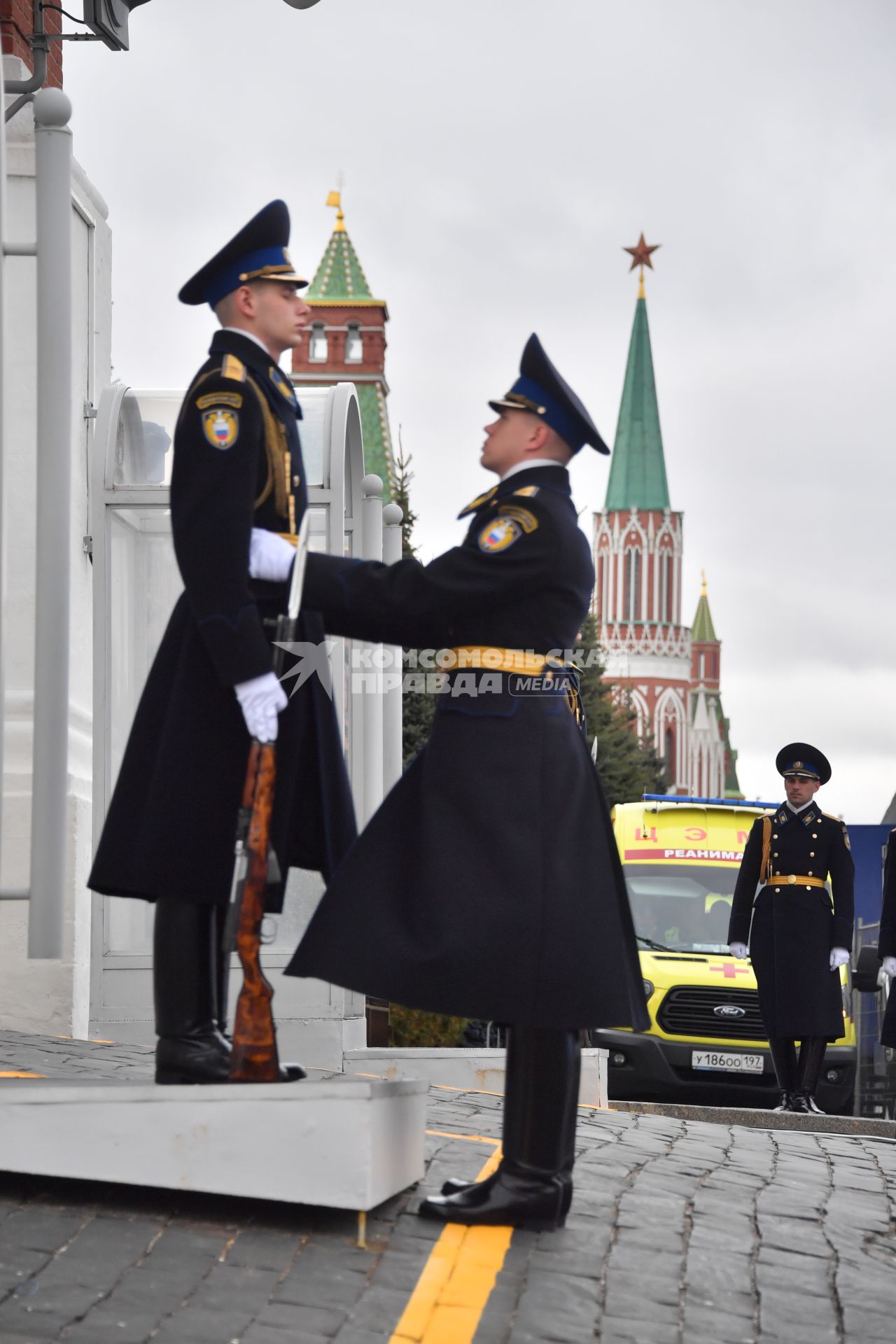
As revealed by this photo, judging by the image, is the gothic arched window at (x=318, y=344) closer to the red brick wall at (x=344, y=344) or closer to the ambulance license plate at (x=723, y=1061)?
the red brick wall at (x=344, y=344)

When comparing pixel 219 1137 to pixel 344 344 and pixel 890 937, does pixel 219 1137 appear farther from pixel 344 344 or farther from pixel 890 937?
pixel 344 344

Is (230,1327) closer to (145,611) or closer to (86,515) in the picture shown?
(145,611)

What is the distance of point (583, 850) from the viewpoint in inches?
176

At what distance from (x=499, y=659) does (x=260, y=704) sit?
1.96 feet

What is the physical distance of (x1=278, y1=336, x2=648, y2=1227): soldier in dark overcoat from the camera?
4305 mm

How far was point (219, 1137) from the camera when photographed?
169 inches

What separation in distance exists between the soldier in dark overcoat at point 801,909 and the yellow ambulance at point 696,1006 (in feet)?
4.16

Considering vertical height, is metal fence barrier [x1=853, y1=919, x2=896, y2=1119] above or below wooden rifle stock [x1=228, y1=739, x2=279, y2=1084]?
below

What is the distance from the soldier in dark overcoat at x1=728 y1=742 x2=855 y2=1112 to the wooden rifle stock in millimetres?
6741

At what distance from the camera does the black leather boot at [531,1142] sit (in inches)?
174

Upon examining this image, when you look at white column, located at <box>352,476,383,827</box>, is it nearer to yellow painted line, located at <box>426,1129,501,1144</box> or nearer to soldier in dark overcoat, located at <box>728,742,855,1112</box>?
soldier in dark overcoat, located at <box>728,742,855,1112</box>

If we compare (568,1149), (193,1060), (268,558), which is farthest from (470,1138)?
(268,558)

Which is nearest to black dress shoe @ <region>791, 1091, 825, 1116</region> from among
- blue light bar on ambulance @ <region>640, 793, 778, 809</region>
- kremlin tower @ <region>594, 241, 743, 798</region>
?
blue light bar on ambulance @ <region>640, 793, 778, 809</region>

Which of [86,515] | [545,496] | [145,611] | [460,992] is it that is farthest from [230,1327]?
[86,515]
